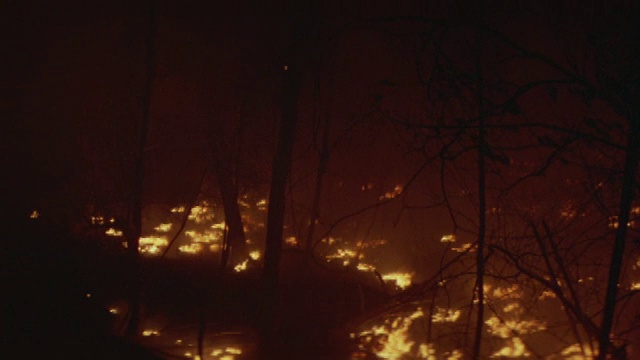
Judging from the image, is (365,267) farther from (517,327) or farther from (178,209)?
(178,209)

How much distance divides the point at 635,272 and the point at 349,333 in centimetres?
415

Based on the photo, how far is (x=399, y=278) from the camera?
13.0 metres

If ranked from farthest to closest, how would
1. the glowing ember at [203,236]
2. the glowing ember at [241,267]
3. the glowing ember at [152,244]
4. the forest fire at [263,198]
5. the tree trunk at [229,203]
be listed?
1. the glowing ember at [203,236]
2. the glowing ember at [152,244]
3. the glowing ember at [241,267]
4. the tree trunk at [229,203]
5. the forest fire at [263,198]

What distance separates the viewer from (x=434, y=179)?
15375 millimetres

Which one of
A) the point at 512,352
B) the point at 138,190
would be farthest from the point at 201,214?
the point at 512,352

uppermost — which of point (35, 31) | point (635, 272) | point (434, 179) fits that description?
point (35, 31)

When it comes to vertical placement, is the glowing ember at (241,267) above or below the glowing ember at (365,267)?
below

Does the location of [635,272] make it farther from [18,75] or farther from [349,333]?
[18,75]

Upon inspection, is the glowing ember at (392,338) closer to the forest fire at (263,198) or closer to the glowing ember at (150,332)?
the forest fire at (263,198)

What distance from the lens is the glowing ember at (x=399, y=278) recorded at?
12640 mm

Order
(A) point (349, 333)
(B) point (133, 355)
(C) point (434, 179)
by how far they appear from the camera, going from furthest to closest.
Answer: (C) point (434, 179) < (A) point (349, 333) < (B) point (133, 355)

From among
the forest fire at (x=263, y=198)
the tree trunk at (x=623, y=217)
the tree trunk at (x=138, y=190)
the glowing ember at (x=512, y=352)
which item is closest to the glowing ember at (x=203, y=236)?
the forest fire at (x=263, y=198)

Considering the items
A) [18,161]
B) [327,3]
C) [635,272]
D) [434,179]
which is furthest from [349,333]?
[18,161]

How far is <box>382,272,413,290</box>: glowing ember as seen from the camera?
41.5ft
